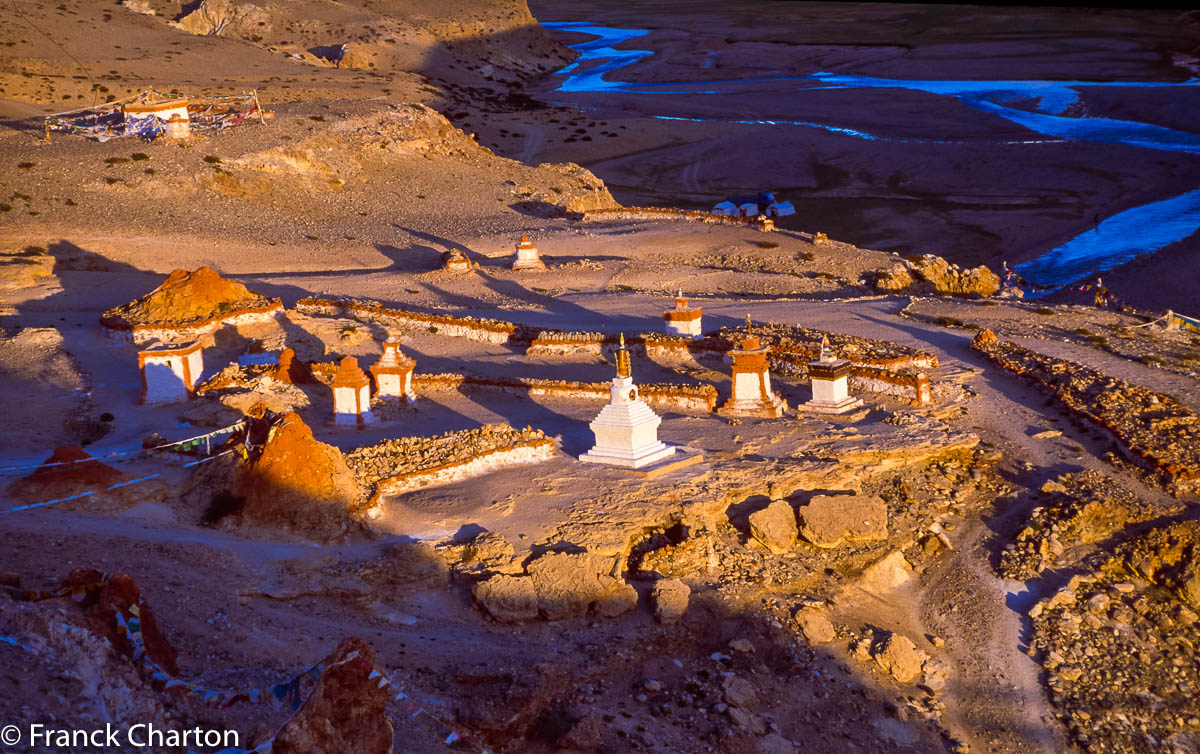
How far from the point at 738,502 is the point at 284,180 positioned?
91.6ft

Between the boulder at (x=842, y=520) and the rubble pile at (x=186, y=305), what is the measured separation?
1297 centimetres

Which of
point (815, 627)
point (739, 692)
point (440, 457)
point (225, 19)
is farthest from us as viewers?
point (225, 19)

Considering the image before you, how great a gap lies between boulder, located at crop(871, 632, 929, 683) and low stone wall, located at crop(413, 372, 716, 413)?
5.99 meters

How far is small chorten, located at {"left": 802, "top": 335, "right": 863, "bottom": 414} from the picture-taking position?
16703mm

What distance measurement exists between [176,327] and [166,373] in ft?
12.4

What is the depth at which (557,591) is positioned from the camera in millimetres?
11156

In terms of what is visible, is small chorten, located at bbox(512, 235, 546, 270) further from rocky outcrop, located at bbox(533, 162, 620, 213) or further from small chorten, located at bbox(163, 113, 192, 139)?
small chorten, located at bbox(163, 113, 192, 139)

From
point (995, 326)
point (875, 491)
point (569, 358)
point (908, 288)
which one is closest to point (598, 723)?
point (875, 491)

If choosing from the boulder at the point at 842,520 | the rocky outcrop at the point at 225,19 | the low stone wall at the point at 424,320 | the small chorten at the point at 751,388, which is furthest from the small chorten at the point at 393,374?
the rocky outcrop at the point at 225,19

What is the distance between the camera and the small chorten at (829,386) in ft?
54.8

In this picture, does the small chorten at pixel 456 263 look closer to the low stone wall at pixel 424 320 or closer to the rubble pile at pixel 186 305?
the low stone wall at pixel 424 320

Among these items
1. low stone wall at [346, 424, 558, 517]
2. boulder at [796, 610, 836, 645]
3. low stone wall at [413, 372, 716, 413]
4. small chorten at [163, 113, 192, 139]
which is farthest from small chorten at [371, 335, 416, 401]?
small chorten at [163, 113, 192, 139]

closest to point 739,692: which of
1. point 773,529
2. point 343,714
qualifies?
point 773,529

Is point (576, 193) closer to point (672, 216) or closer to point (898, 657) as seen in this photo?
point (672, 216)
